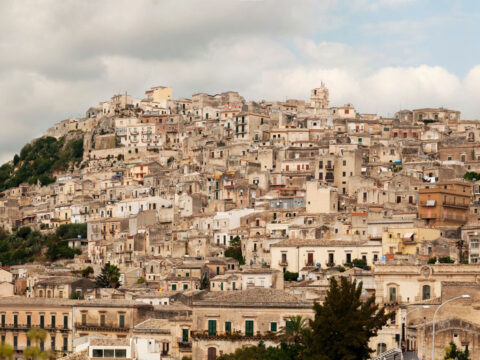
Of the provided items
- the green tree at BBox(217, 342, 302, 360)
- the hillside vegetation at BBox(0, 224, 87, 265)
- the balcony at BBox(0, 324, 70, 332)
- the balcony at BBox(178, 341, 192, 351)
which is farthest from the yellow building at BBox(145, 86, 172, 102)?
the green tree at BBox(217, 342, 302, 360)

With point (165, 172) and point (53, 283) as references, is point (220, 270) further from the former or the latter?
point (165, 172)

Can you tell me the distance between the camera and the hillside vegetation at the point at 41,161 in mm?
170125

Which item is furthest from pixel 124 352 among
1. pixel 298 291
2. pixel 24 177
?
pixel 24 177

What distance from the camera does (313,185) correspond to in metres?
111

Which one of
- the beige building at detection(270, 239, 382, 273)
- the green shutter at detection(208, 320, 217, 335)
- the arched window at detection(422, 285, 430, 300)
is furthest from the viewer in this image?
the beige building at detection(270, 239, 382, 273)

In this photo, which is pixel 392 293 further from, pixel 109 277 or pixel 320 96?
pixel 320 96

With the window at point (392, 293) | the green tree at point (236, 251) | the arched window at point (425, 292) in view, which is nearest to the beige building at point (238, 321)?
the window at point (392, 293)

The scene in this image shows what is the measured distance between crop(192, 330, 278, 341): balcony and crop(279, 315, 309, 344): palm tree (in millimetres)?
837

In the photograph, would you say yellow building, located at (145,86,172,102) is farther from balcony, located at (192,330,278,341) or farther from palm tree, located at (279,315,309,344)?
palm tree, located at (279,315,309,344)

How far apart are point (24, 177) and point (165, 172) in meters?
39.1

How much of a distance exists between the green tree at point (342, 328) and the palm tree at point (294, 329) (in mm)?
7532

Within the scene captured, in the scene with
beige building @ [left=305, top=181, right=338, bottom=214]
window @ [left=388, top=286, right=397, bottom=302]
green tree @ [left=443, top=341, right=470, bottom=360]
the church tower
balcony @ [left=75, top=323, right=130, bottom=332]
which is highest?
the church tower

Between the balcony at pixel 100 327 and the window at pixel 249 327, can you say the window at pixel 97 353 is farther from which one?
the balcony at pixel 100 327

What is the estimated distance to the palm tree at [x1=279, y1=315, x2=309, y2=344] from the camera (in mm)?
64375
